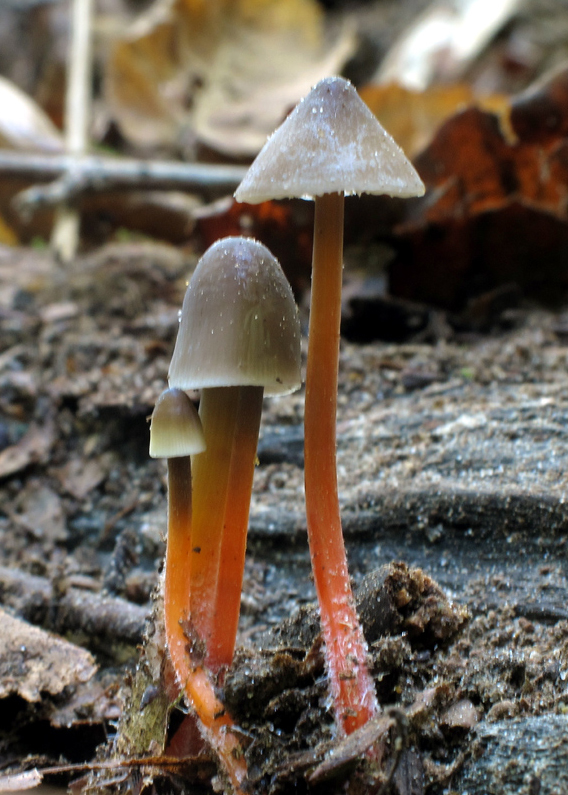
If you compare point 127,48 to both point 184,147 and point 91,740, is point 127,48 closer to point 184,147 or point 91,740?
point 184,147

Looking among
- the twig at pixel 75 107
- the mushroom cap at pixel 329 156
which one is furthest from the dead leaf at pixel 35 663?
the twig at pixel 75 107

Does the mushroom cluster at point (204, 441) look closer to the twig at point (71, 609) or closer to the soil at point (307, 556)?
the soil at point (307, 556)

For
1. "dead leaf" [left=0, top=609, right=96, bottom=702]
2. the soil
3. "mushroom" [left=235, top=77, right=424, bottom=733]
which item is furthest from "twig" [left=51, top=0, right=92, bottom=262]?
"mushroom" [left=235, top=77, right=424, bottom=733]

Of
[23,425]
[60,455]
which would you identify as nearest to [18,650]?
[60,455]

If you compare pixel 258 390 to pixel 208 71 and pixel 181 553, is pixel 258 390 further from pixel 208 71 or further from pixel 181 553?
pixel 208 71

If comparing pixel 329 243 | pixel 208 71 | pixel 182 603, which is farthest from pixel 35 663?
pixel 208 71

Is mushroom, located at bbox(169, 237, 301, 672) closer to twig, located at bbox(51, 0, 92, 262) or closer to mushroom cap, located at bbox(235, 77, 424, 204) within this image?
mushroom cap, located at bbox(235, 77, 424, 204)
